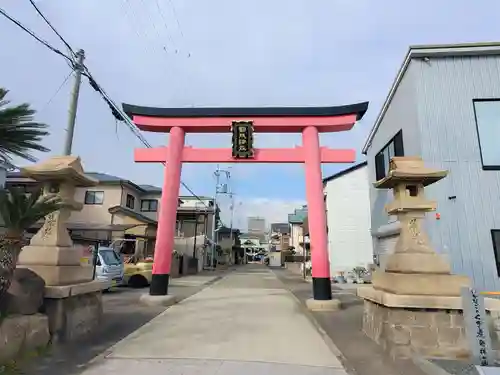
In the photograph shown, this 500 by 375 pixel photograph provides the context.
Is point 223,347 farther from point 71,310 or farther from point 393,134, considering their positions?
point 393,134

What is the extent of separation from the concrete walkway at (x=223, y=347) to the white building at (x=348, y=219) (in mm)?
13382

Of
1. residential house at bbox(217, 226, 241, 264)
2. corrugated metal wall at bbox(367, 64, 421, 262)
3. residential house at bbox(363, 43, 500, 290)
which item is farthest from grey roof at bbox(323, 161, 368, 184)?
residential house at bbox(217, 226, 241, 264)

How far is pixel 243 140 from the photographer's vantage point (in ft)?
33.9

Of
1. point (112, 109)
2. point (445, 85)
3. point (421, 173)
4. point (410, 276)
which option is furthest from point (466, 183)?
point (112, 109)

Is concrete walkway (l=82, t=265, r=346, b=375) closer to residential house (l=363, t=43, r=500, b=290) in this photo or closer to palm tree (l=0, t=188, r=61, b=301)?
palm tree (l=0, t=188, r=61, b=301)

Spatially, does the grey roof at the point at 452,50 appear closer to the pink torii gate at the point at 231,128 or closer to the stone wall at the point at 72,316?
the pink torii gate at the point at 231,128

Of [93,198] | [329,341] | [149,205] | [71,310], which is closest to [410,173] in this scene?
[329,341]

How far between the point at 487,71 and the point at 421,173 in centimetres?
712

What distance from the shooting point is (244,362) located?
4496 millimetres

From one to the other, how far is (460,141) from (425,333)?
7.34 metres

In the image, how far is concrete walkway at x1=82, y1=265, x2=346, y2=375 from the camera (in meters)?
4.22

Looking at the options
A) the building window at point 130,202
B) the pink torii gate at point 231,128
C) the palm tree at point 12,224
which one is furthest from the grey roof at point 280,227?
the palm tree at point 12,224

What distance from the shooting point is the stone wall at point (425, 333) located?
15.9ft

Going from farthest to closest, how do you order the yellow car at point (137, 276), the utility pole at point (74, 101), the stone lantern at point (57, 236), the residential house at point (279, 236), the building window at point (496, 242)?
1. the residential house at point (279, 236)
2. the yellow car at point (137, 276)
3. the building window at point (496, 242)
4. the utility pole at point (74, 101)
5. the stone lantern at point (57, 236)
